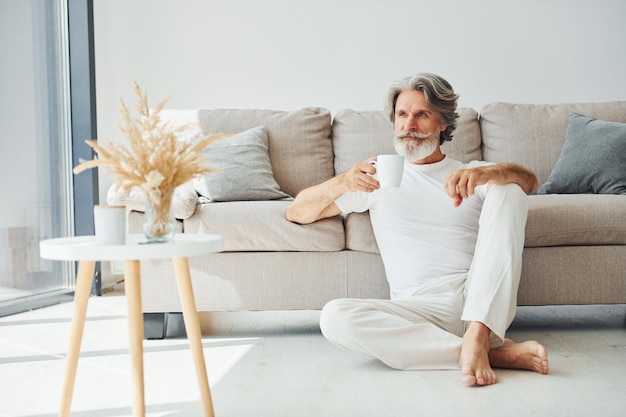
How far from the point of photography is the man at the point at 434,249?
1.96 m

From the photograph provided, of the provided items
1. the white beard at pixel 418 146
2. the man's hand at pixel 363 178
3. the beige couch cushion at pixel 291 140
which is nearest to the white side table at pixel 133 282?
the man's hand at pixel 363 178

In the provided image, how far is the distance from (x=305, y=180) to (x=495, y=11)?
1.80 metres

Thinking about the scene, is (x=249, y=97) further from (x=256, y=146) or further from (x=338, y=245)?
(x=338, y=245)

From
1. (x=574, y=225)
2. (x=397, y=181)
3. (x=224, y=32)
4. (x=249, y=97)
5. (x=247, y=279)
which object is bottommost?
(x=247, y=279)

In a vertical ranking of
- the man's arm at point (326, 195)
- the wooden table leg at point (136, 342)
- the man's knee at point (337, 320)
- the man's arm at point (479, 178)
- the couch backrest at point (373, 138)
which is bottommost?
the man's knee at point (337, 320)

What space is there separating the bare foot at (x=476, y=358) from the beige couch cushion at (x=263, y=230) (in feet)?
2.37

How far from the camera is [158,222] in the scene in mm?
1479

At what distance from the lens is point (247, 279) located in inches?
98.0

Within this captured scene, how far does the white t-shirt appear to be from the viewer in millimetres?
2225

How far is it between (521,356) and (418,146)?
78cm

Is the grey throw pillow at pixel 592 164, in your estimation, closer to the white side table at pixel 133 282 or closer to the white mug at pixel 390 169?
the white mug at pixel 390 169

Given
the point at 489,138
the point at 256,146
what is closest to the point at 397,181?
the point at 256,146

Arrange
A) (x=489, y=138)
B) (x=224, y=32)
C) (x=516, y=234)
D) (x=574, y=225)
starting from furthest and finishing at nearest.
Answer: (x=224, y=32) → (x=489, y=138) → (x=574, y=225) → (x=516, y=234)

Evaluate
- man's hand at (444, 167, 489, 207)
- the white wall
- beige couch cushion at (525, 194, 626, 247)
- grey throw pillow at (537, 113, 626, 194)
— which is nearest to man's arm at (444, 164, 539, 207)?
man's hand at (444, 167, 489, 207)
